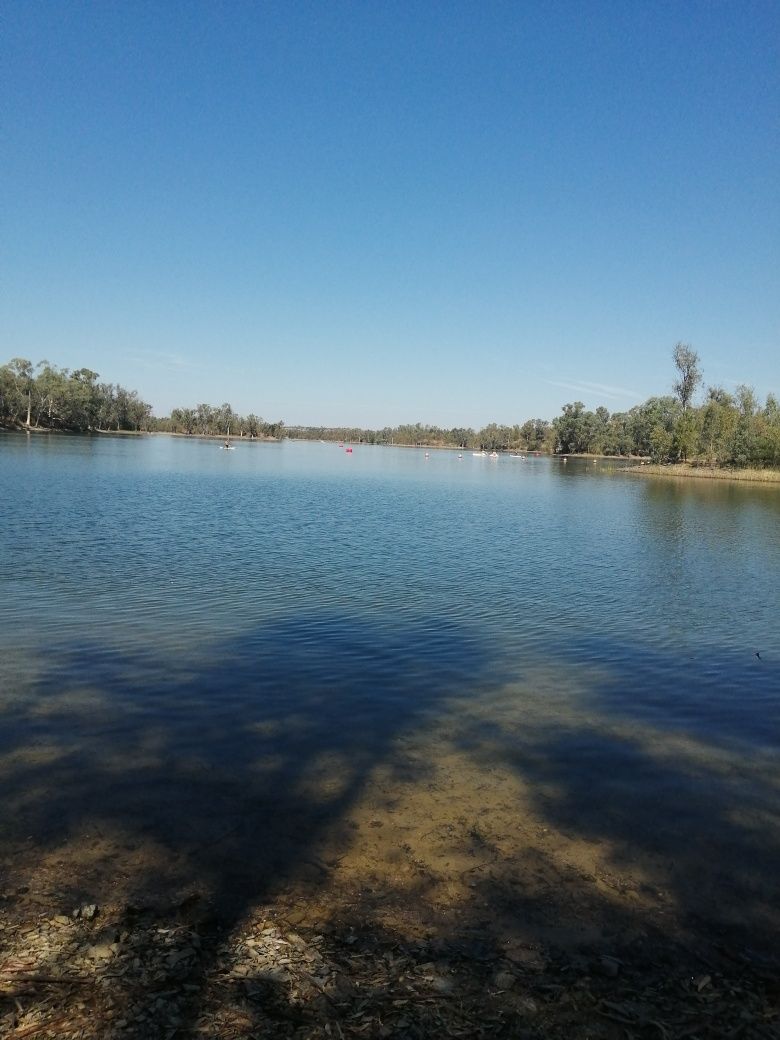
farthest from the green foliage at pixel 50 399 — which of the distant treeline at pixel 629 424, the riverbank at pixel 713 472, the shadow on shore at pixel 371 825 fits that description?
the shadow on shore at pixel 371 825

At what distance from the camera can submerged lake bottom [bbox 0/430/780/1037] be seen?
389 centimetres

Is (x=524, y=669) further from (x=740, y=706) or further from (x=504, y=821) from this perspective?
(x=504, y=821)

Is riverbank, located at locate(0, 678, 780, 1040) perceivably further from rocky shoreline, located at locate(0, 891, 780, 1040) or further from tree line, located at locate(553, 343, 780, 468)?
tree line, located at locate(553, 343, 780, 468)

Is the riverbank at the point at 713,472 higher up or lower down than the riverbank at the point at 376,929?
higher up

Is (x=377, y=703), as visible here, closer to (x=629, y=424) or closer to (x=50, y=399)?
(x=50, y=399)

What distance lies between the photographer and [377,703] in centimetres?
940

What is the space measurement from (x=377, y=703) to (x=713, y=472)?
97.7 meters

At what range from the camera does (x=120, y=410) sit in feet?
559

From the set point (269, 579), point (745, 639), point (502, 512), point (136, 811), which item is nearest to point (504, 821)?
point (136, 811)

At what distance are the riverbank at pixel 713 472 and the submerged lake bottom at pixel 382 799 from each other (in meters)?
79.9

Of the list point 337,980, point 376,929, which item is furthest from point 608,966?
point 337,980

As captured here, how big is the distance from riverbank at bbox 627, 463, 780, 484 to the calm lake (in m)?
73.3

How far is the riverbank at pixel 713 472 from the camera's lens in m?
87.1

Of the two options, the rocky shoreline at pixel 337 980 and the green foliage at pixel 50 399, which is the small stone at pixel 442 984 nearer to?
the rocky shoreline at pixel 337 980
